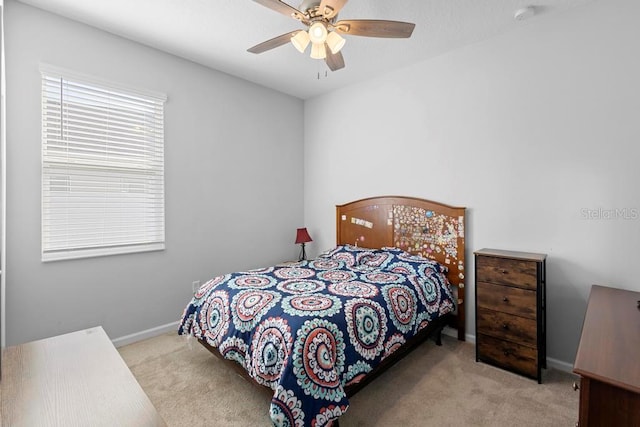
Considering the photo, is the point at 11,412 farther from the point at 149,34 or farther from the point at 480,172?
the point at 480,172

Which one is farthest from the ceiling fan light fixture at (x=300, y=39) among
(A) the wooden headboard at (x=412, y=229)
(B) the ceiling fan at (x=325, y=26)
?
(A) the wooden headboard at (x=412, y=229)

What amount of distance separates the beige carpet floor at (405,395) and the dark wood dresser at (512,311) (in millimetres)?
126

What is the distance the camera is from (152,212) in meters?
2.98

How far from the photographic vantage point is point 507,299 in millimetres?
2354

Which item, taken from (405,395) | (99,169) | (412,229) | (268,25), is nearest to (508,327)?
(405,395)

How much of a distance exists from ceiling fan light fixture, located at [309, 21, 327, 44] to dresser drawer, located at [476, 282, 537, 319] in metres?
2.13

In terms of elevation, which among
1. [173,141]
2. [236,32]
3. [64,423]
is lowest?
[64,423]

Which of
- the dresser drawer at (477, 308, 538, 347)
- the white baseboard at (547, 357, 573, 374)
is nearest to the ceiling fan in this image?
the dresser drawer at (477, 308, 538, 347)

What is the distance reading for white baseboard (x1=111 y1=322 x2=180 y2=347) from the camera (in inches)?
110

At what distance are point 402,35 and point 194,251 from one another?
8.80ft

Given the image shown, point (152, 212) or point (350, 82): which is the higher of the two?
point (350, 82)

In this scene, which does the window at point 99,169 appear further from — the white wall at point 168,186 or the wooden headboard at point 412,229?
the wooden headboard at point 412,229

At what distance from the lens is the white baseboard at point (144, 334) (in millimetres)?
2783

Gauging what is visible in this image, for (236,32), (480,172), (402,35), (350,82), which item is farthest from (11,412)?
(350,82)
